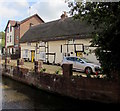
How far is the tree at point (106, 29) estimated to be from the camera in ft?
20.6

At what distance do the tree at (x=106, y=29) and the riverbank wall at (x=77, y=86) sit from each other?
37.4 inches

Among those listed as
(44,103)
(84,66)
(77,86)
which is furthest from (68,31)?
(44,103)

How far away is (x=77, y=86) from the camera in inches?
352

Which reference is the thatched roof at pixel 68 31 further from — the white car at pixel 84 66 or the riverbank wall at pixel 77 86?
the riverbank wall at pixel 77 86

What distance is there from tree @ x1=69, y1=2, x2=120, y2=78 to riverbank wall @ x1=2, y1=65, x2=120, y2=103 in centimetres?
95

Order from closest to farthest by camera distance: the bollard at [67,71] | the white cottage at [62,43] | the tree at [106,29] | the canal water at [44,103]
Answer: the tree at [106,29] < the canal water at [44,103] < the bollard at [67,71] < the white cottage at [62,43]

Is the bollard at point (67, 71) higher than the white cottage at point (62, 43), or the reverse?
the white cottage at point (62, 43)

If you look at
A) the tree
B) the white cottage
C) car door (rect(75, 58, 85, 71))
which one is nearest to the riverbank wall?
the tree

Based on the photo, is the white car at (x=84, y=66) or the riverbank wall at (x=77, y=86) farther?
the white car at (x=84, y=66)

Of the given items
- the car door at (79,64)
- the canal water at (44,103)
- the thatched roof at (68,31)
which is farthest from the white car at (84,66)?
the canal water at (44,103)

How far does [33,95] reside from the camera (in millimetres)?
10039

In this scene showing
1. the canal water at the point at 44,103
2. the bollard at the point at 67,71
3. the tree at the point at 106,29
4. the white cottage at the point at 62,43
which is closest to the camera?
the tree at the point at 106,29

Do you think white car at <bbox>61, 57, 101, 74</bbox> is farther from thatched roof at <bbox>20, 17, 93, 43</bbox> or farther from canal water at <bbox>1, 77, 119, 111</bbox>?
canal water at <bbox>1, 77, 119, 111</bbox>

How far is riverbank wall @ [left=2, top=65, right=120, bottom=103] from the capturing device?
7.65 metres
